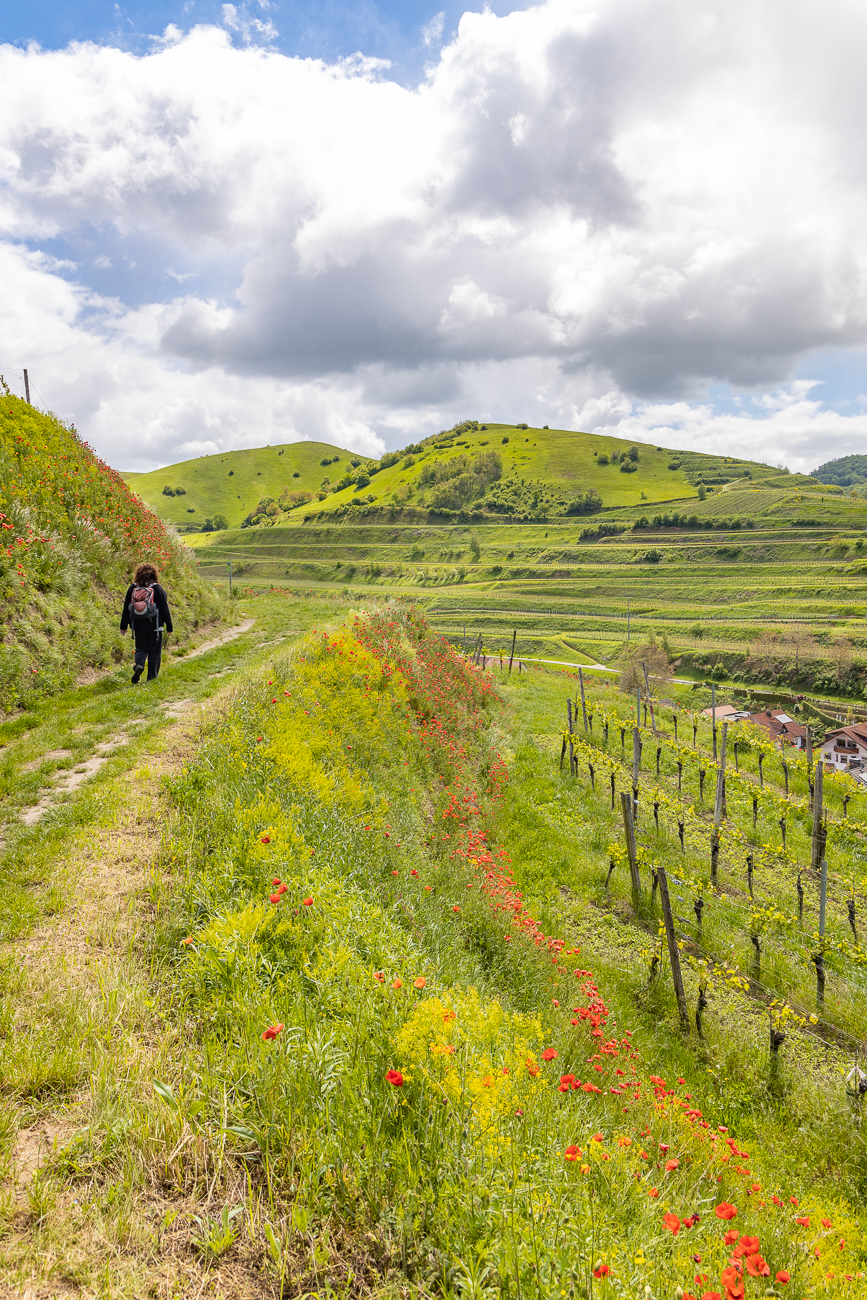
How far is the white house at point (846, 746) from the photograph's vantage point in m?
35.1

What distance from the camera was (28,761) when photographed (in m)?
6.82

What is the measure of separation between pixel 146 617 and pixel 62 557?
11.3ft

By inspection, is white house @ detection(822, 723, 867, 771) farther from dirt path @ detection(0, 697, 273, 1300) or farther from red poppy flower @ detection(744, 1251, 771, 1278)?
dirt path @ detection(0, 697, 273, 1300)

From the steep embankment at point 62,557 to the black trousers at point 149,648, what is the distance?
3.37ft

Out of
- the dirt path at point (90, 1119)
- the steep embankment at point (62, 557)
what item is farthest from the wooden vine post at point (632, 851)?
the steep embankment at point (62, 557)

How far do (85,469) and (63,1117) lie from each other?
60.5 feet

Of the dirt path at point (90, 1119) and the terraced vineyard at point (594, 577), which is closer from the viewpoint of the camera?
the dirt path at point (90, 1119)

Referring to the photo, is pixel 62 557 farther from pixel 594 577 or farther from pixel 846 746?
pixel 594 577

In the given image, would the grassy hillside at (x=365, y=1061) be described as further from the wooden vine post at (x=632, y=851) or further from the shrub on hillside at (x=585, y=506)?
the shrub on hillside at (x=585, y=506)

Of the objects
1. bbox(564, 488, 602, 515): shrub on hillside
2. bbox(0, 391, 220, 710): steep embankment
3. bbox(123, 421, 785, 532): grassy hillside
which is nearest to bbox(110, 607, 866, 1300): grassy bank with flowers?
bbox(0, 391, 220, 710): steep embankment

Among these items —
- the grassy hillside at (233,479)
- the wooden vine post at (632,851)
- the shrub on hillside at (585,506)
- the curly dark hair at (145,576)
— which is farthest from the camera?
the grassy hillside at (233,479)

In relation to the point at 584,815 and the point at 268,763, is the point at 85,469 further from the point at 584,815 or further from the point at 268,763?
A: the point at 584,815

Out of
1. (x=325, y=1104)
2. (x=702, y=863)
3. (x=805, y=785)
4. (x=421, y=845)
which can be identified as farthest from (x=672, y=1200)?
(x=805, y=785)

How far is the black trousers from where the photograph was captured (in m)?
10.7
